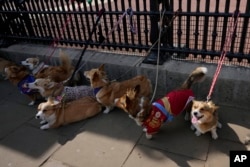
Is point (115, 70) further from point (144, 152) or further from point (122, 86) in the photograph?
point (144, 152)

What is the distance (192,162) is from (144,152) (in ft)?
1.90

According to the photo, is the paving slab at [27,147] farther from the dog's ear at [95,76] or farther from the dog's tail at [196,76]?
the dog's tail at [196,76]

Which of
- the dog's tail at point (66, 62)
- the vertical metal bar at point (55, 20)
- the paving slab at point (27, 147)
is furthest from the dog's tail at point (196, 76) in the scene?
the vertical metal bar at point (55, 20)

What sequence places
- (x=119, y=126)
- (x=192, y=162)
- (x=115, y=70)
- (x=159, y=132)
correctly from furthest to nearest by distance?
(x=115, y=70), (x=119, y=126), (x=159, y=132), (x=192, y=162)

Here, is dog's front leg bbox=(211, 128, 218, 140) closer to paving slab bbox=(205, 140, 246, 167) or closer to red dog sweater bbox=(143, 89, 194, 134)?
paving slab bbox=(205, 140, 246, 167)

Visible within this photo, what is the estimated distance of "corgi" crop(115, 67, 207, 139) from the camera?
317 centimetres

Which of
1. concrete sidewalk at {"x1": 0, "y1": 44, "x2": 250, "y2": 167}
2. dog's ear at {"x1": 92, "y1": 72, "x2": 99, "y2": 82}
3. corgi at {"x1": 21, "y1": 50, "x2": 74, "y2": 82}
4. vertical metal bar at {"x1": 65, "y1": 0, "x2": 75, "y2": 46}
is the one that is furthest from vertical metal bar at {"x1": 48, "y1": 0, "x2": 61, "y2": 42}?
dog's ear at {"x1": 92, "y1": 72, "x2": 99, "y2": 82}

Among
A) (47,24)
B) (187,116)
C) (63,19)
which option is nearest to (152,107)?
(187,116)

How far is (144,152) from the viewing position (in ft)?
10.8

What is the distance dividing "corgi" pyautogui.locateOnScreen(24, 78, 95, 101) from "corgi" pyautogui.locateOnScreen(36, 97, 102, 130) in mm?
220

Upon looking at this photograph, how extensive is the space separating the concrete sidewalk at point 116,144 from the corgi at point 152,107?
0.28 metres

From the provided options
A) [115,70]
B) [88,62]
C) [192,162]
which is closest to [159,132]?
[192,162]

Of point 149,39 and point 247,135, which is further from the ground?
point 149,39

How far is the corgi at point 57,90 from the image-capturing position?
13.8 ft
